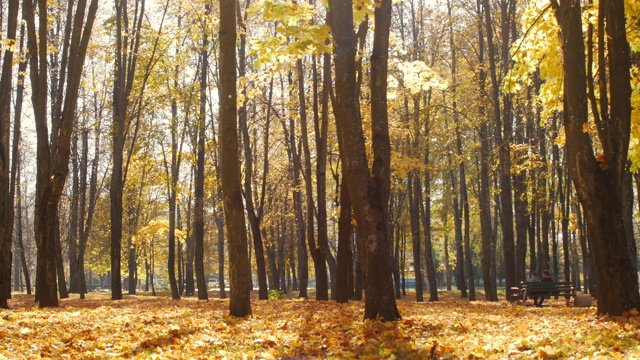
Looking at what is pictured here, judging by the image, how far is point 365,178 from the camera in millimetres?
9352

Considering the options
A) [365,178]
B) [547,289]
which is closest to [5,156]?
[365,178]

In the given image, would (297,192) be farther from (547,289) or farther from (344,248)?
(547,289)

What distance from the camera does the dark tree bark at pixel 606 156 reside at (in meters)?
8.98

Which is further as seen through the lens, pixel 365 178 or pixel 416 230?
pixel 416 230

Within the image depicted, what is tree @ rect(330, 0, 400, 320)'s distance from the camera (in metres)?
9.20

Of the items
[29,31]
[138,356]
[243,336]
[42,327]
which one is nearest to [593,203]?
[243,336]

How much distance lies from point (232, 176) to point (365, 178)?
8.26ft

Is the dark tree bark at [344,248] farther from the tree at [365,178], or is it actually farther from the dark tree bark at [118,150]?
the dark tree bark at [118,150]

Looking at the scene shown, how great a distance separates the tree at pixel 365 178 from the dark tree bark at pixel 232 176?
2.08m

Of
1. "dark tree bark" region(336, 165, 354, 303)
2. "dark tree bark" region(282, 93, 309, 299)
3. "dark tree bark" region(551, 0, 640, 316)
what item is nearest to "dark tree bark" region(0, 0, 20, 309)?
"dark tree bark" region(336, 165, 354, 303)

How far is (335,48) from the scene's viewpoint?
388 inches

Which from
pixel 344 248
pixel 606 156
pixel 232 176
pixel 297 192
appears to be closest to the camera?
pixel 606 156

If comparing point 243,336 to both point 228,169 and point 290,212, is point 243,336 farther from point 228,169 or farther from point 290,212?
point 290,212

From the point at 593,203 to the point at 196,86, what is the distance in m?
17.9
